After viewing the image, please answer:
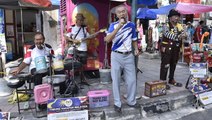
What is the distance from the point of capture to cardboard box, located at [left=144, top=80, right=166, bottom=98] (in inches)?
194

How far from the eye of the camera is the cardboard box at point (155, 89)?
4930mm

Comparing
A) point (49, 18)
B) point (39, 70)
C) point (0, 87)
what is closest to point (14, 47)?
point (49, 18)

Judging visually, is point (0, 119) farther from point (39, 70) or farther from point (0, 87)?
point (0, 87)

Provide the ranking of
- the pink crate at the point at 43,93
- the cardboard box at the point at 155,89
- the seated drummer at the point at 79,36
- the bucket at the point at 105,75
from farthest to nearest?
the bucket at the point at 105,75 < the seated drummer at the point at 79,36 < the cardboard box at the point at 155,89 < the pink crate at the point at 43,93

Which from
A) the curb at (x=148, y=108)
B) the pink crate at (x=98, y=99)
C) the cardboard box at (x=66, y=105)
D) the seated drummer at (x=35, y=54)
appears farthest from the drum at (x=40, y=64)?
the pink crate at (x=98, y=99)

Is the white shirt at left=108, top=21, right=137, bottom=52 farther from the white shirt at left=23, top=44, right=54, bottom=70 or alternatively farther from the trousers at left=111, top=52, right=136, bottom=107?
the white shirt at left=23, top=44, right=54, bottom=70

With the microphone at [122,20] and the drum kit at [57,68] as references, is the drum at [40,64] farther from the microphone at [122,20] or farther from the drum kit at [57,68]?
the microphone at [122,20]

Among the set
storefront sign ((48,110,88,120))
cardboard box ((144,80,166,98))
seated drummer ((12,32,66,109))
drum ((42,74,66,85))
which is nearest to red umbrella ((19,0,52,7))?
seated drummer ((12,32,66,109))

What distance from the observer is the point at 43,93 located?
13.3ft

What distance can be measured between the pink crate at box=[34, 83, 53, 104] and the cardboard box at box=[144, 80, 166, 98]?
6.87 feet

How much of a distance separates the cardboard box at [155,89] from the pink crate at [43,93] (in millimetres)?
2093

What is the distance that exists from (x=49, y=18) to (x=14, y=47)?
2102 millimetres

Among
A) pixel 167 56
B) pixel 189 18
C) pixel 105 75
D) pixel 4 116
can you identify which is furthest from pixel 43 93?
pixel 189 18

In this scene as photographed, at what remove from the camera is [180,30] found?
18.3ft
